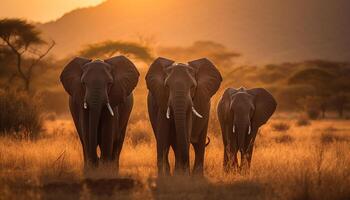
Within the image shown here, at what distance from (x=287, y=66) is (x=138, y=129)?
47683 mm

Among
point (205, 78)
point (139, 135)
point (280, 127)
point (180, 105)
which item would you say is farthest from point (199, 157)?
point (280, 127)

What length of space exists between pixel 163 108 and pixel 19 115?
31.4 ft

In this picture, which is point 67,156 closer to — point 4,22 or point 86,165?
point 86,165

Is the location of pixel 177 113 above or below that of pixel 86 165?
above

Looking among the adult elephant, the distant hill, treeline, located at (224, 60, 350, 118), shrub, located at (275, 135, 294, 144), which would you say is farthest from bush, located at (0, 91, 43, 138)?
the distant hill

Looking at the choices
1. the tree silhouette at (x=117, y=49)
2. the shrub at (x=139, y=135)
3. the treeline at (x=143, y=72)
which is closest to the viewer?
the shrub at (x=139, y=135)

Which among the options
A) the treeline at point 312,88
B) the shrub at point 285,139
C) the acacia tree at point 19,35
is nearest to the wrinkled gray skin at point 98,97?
the shrub at point 285,139

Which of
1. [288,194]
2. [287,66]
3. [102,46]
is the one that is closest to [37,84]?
[102,46]

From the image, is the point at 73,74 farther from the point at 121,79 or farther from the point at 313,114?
the point at 313,114

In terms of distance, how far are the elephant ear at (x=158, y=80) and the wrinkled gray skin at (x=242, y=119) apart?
1.71 meters

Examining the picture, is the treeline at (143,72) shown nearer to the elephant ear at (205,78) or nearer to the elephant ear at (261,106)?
the elephant ear at (261,106)

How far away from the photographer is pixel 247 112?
12.2m

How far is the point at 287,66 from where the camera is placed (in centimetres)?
6538

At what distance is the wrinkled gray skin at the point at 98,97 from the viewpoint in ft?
36.1
